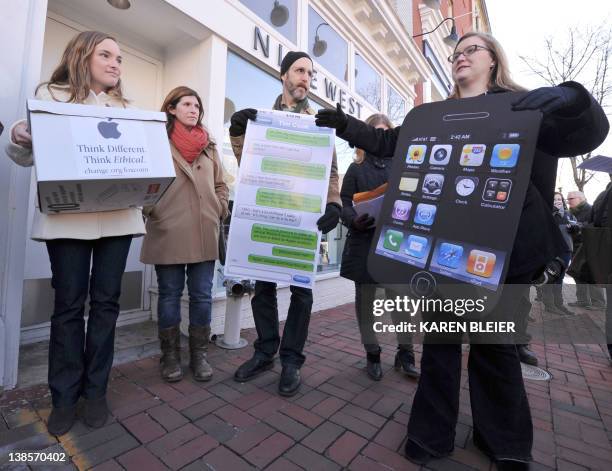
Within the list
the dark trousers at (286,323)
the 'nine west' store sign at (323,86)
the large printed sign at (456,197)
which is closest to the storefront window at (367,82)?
the 'nine west' store sign at (323,86)

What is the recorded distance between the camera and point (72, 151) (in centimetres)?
145

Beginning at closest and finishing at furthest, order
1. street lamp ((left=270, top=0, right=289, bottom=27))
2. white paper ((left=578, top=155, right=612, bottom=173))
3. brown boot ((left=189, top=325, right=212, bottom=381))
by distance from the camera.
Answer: brown boot ((left=189, top=325, right=212, bottom=381)) → white paper ((left=578, top=155, right=612, bottom=173)) → street lamp ((left=270, top=0, right=289, bottom=27))

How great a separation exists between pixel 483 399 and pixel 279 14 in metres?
4.49

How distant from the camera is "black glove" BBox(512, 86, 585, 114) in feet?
3.99

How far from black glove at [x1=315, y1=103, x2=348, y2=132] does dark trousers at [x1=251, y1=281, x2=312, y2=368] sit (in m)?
1.04

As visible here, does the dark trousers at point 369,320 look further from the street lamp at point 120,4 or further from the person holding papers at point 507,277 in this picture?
the street lamp at point 120,4

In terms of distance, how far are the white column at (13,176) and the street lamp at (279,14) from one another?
2649 millimetres

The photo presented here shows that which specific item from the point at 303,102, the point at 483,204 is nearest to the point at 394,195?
the point at 483,204

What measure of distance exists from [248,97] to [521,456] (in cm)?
375

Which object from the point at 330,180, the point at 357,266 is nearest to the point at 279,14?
the point at 330,180

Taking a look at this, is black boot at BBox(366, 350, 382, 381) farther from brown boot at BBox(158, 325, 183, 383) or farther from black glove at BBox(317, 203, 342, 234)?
brown boot at BBox(158, 325, 183, 383)

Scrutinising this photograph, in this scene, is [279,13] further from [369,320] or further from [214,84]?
[369,320]

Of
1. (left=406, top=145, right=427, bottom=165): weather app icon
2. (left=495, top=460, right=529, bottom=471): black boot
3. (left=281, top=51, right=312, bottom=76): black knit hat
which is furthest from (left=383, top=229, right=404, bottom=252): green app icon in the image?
(left=281, top=51, right=312, bottom=76): black knit hat

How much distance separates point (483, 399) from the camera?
5.12 ft
